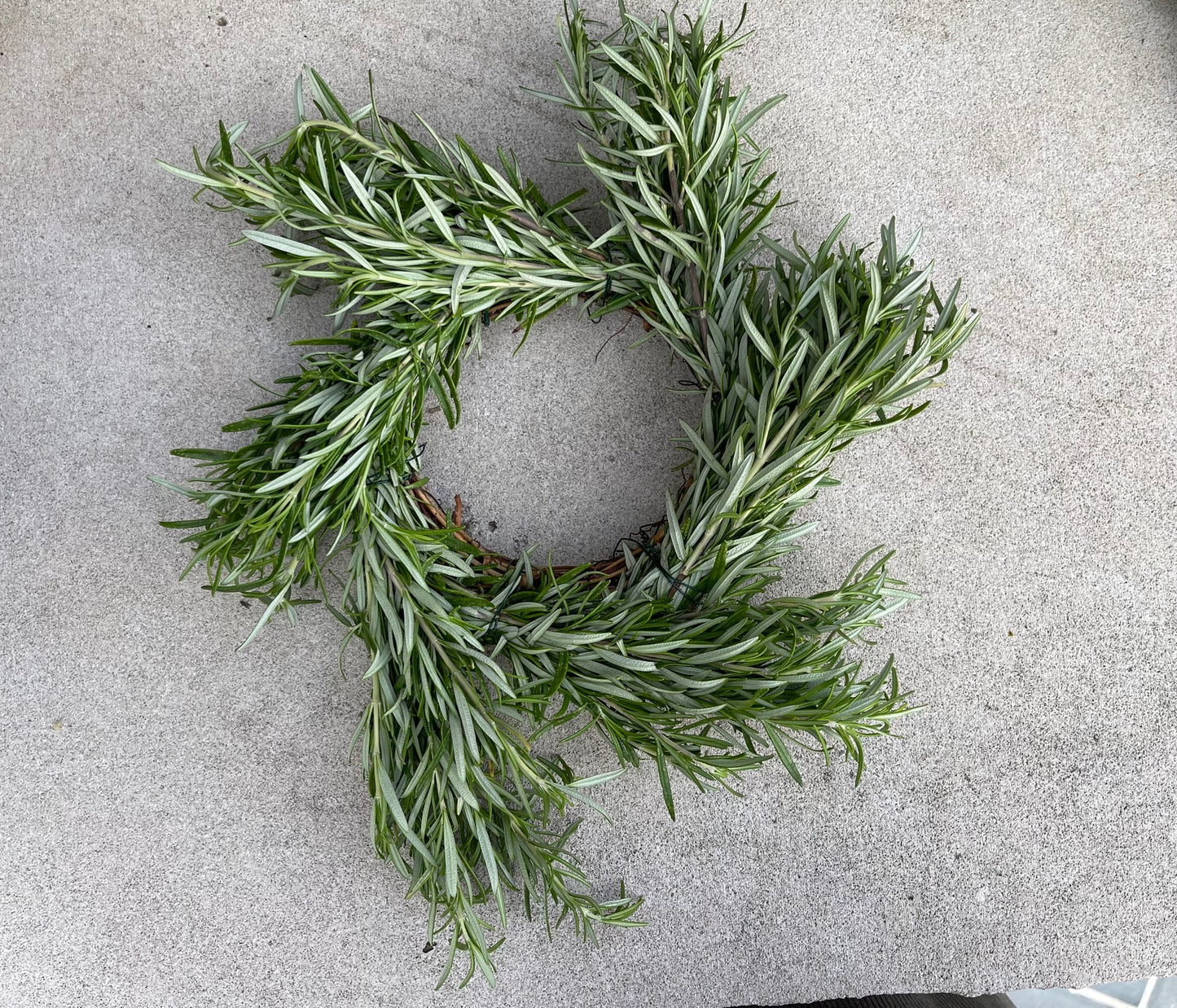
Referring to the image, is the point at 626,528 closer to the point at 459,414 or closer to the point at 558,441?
the point at 558,441

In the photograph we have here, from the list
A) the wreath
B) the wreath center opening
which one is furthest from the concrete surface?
the wreath

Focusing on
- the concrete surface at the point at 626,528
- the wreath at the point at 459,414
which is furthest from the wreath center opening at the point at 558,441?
the wreath at the point at 459,414

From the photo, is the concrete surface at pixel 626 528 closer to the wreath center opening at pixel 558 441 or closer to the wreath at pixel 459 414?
the wreath center opening at pixel 558 441

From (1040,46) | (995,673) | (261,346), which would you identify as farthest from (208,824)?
(1040,46)

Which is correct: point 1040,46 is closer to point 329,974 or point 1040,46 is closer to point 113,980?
point 329,974

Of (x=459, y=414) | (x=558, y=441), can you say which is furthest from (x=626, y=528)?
(x=459, y=414)
